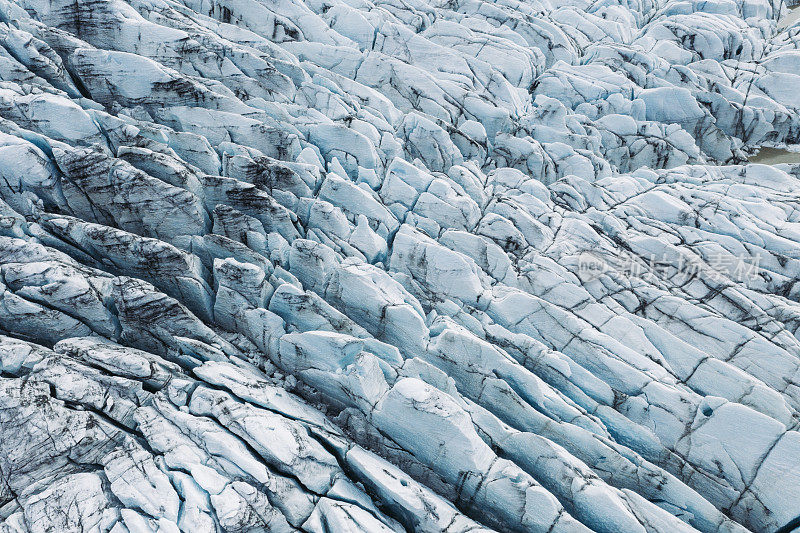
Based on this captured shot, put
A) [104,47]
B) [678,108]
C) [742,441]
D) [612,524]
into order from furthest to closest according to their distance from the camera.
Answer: [678,108] < [104,47] < [742,441] < [612,524]

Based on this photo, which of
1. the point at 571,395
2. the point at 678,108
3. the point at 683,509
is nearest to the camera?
the point at 683,509

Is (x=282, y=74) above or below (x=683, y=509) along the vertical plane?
above

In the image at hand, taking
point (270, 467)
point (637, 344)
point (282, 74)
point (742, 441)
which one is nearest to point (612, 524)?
point (742, 441)

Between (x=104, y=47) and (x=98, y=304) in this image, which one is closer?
(x=98, y=304)

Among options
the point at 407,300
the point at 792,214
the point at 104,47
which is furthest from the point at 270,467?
the point at 792,214

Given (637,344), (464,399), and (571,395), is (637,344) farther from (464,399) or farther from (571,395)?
(464,399)

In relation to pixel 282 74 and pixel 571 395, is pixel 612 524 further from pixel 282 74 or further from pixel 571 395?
pixel 282 74

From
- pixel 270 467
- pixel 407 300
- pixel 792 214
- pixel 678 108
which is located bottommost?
pixel 270 467
